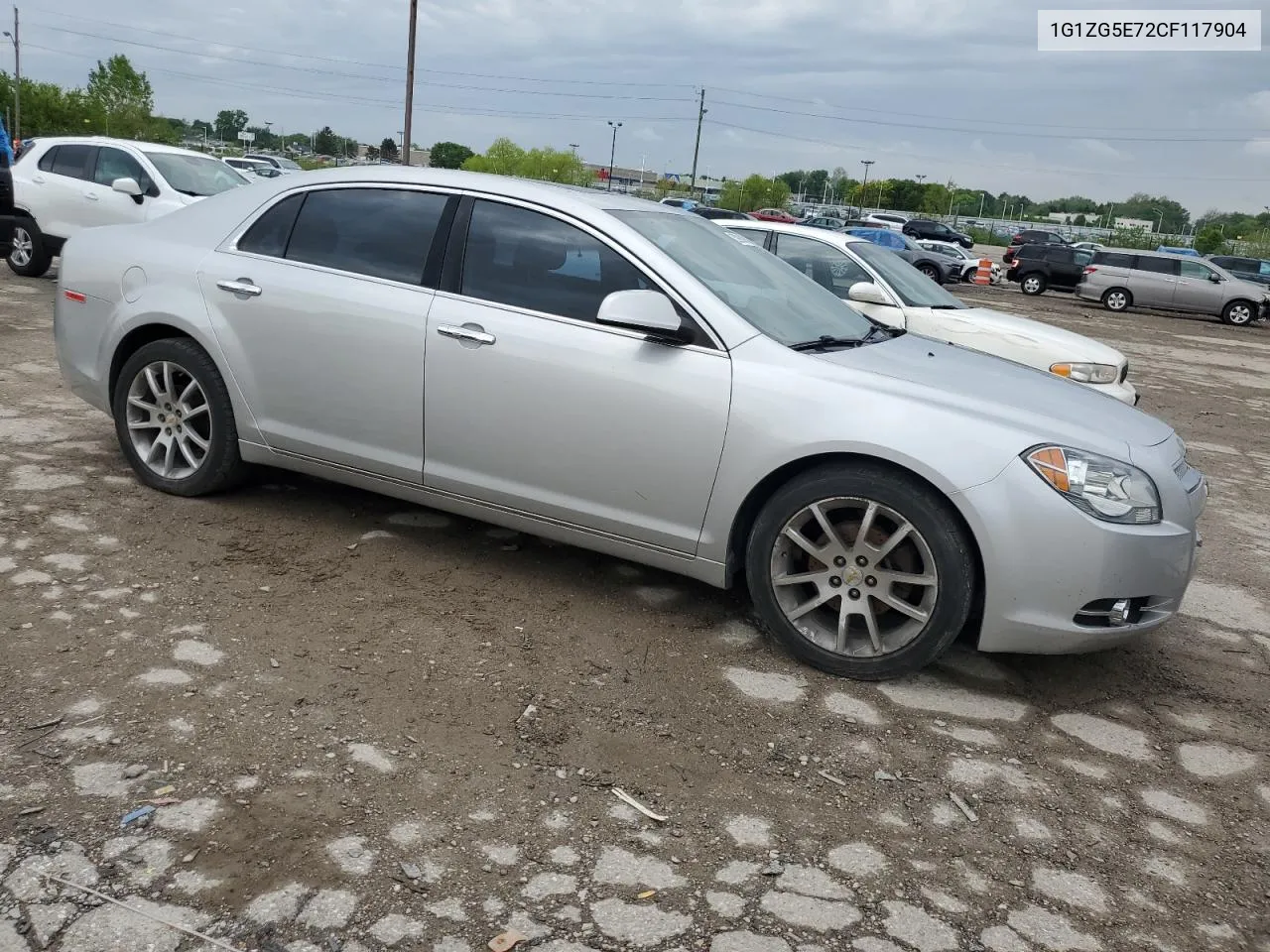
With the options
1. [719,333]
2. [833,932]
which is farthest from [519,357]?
[833,932]

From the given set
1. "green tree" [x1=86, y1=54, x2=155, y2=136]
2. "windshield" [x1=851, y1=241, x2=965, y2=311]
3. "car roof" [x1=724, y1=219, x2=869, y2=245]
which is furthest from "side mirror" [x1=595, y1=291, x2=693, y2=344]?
"green tree" [x1=86, y1=54, x2=155, y2=136]

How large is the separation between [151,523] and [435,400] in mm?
1466

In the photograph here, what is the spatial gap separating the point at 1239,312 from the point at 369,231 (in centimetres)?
2729

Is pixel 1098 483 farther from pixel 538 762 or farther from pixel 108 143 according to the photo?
pixel 108 143

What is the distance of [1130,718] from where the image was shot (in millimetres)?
3785

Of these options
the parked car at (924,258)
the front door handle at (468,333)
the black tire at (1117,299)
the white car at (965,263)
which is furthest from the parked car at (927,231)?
the front door handle at (468,333)

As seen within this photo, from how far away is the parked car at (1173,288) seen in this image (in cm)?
2655

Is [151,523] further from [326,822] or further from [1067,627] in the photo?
[1067,627]

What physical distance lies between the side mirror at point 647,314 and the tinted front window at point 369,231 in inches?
38.6

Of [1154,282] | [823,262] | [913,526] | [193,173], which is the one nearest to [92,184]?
[193,173]

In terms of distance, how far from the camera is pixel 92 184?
40.8 ft

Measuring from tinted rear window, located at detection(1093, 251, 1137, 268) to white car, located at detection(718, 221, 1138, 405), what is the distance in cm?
2145

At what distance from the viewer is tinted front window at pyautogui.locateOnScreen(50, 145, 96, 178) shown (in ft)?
41.2

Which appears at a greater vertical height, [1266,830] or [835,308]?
A: [835,308]
